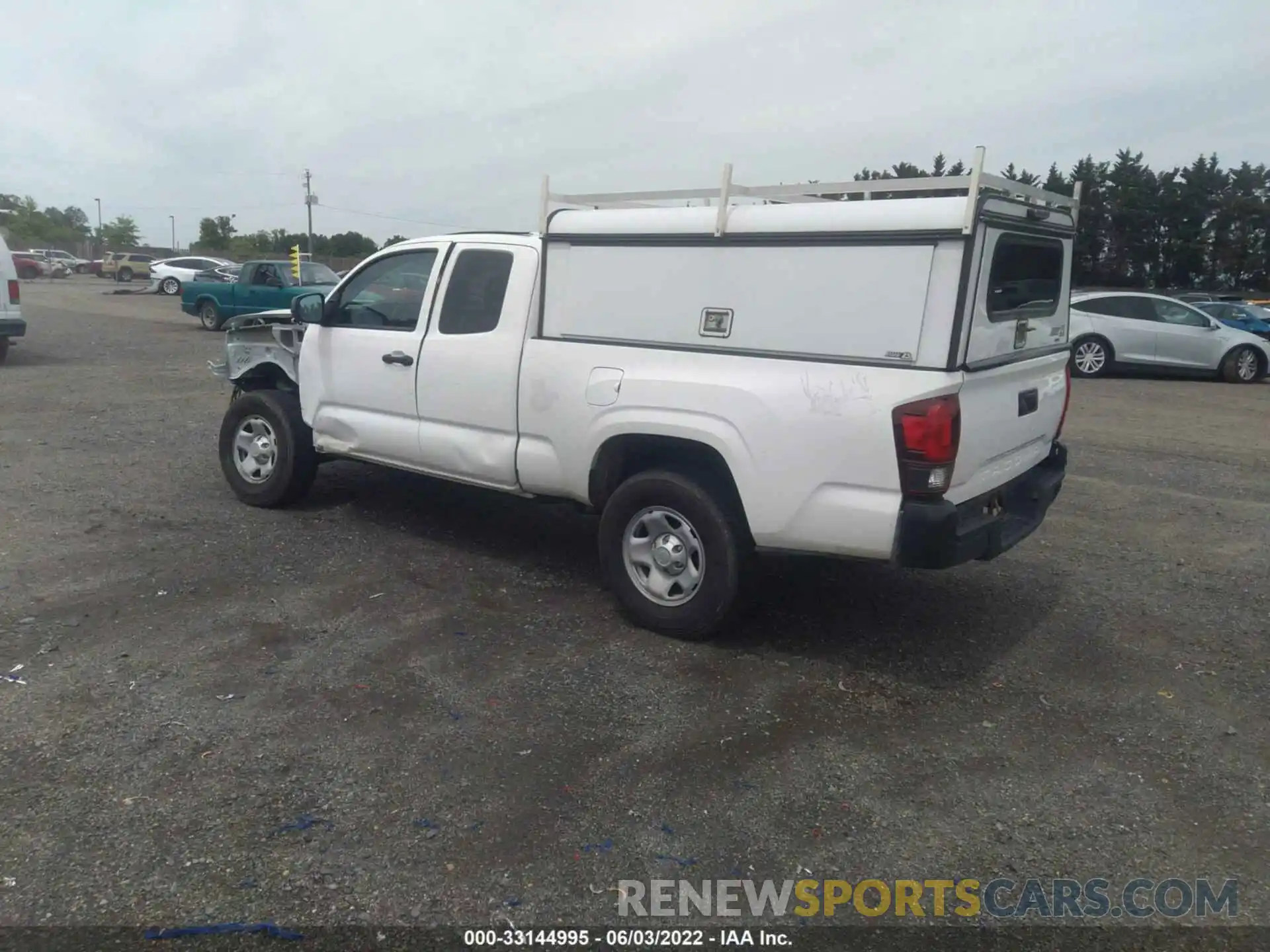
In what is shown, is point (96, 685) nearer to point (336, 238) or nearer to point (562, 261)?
point (562, 261)

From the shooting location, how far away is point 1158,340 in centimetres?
1678

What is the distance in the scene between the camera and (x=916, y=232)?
13.5 ft

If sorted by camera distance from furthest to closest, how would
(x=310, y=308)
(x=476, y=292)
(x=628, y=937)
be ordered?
(x=310, y=308)
(x=476, y=292)
(x=628, y=937)

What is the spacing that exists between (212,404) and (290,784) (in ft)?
29.5

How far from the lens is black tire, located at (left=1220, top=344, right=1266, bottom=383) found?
1662cm

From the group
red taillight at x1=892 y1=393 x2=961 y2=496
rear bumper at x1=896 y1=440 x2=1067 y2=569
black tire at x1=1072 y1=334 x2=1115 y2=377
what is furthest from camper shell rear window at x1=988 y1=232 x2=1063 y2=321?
black tire at x1=1072 y1=334 x2=1115 y2=377

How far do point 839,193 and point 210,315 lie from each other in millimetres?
20614

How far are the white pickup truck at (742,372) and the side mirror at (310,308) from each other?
1.41 feet

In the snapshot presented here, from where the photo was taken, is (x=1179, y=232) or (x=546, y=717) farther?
(x=1179, y=232)

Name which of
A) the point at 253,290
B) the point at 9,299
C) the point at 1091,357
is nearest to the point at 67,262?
the point at 253,290

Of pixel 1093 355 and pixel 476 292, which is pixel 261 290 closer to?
pixel 1093 355

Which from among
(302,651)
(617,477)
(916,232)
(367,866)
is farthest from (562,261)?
(367,866)

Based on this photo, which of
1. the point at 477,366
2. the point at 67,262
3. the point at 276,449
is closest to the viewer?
the point at 477,366

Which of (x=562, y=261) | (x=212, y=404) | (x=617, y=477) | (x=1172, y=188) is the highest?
(x=1172, y=188)
